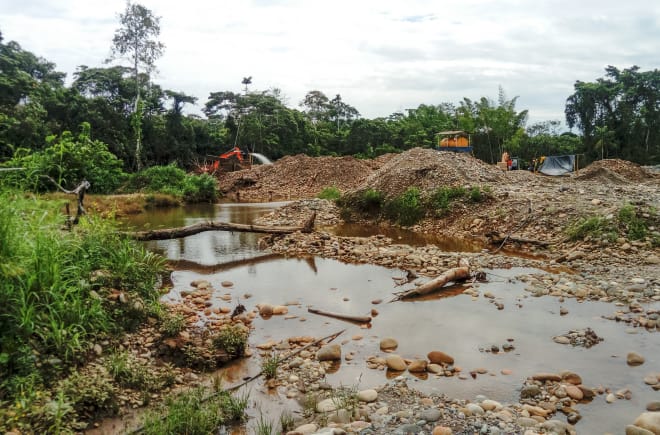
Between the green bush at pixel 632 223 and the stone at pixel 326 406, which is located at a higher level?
the green bush at pixel 632 223

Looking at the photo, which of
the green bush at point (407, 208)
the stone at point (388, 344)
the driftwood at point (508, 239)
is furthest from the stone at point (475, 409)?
the green bush at point (407, 208)

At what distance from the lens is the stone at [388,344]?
515cm

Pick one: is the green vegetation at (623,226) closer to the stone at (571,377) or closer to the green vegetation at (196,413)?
the stone at (571,377)

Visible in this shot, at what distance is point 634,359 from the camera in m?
4.54

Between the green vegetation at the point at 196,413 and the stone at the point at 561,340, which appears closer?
the green vegetation at the point at 196,413

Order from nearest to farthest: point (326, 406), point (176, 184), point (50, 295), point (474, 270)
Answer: point (326, 406)
point (50, 295)
point (474, 270)
point (176, 184)

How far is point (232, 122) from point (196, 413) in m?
37.6

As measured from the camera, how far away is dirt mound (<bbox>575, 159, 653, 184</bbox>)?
1856cm

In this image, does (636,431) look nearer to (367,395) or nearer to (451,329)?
(367,395)

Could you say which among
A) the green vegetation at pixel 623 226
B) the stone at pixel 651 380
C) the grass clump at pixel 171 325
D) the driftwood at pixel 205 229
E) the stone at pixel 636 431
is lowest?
the stone at pixel 651 380

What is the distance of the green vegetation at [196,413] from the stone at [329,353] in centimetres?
107

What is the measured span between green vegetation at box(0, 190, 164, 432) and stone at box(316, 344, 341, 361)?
6.79ft

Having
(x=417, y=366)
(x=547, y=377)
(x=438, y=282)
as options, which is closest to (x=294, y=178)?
(x=438, y=282)

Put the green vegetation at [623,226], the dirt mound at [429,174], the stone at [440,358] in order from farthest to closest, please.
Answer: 1. the dirt mound at [429,174]
2. the green vegetation at [623,226]
3. the stone at [440,358]
